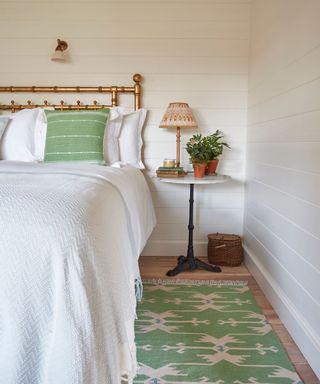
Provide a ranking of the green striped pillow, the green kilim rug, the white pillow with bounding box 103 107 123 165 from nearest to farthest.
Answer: the green kilim rug → the green striped pillow → the white pillow with bounding box 103 107 123 165

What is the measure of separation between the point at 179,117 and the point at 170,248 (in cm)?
112

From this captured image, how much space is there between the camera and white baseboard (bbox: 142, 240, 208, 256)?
2990 mm

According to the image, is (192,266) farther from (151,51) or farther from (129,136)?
(151,51)

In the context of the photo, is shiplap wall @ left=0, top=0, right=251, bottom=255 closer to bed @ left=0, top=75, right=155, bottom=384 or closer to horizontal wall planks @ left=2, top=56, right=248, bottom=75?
horizontal wall planks @ left=2, top=56, right=248, bottom=75

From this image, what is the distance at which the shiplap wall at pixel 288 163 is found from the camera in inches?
60.3

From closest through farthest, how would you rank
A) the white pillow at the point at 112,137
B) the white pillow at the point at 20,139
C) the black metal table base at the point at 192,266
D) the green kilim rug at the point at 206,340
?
the green kilim rug at the point at 206,340, the white pillow at the point at 20,139, the white pillow at the point at 112,137, the black metal table base at the point at 192,266

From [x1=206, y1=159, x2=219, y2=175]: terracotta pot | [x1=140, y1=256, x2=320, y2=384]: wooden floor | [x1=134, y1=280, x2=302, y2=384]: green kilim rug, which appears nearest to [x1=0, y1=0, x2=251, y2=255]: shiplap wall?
[x1=206, y1=159, x2=219, y2=175]: terracotta pot

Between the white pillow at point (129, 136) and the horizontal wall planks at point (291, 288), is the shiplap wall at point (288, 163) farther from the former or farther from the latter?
the white pillow at point (129, 136)

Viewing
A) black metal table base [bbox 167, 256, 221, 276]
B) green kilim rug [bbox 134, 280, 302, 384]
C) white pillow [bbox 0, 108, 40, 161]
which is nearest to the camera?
green kilim rug [bbox 134, 280, 302, 384]

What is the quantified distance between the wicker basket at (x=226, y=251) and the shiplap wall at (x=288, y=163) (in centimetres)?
11

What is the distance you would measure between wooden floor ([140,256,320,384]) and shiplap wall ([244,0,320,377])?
0.12ft

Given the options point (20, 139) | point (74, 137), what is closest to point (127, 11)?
point (74, 137)

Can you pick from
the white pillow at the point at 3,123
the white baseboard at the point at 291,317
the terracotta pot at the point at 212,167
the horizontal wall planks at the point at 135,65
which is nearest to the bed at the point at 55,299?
the white baseboard at the point at 291,317

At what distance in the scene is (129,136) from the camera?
266 centimetres
